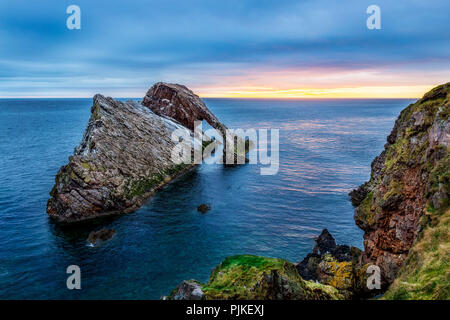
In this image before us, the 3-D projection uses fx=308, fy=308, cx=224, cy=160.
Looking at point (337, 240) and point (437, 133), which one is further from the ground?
point (437, 133)

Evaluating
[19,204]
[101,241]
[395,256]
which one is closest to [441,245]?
[395,256]

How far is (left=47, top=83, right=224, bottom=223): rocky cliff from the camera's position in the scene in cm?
5134

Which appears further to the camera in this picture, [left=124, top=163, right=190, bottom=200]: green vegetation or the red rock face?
the red rock face

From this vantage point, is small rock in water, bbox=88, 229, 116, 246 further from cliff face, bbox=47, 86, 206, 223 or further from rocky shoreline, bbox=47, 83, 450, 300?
cliff face, bbox=47, 86, 206, 223

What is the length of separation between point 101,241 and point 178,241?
1094 centimetres

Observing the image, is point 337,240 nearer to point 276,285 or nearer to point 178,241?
point 178,241

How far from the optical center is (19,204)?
2255 inches

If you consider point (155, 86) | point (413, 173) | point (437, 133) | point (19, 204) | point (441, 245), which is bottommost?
point (19, 204)

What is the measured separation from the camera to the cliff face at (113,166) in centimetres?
5131
